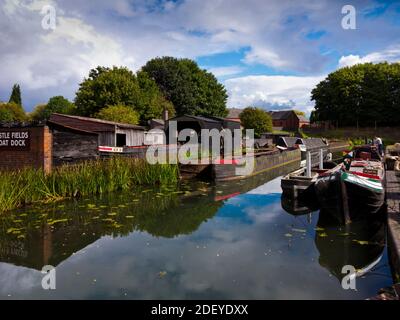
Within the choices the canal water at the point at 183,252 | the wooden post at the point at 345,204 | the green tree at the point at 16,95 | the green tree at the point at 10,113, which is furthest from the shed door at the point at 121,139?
the green tree at the point at 16,95

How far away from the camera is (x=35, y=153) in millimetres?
13008

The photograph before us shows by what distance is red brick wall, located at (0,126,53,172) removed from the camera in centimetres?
1293

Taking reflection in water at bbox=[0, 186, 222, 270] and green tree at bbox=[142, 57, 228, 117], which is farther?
green tree at bbox=[142, 57, 228, 117]

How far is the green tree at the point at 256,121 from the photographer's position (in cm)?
4931

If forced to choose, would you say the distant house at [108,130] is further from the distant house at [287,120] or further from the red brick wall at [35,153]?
the distant house at [287,120]

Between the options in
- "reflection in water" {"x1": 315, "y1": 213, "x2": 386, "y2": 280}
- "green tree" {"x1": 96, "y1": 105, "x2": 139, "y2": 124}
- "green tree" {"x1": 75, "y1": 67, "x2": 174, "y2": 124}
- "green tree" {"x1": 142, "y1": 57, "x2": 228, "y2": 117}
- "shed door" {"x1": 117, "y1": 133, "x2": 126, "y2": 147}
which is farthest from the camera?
"green tree" {"x1": 142, "y1": 57, "x2": 228, "y2": 117}

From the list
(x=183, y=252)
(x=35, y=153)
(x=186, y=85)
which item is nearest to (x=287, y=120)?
(x=186, y=85)

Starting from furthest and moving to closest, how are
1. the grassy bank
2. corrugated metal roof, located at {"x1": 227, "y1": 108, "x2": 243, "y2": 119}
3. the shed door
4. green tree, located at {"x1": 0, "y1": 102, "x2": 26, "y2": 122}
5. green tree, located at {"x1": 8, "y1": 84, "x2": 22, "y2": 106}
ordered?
corrugated metal roof, located at {"x1": 227, "y1": 108, "x2": 243, "y2": 119} → green tree, located at {"x1": 8, "y1": 84, "x2": 22, "y2": 106} → green tree, located at {"x1": 0, "y1": 102, "x2": 26, "y2": 122} → the shed door → the grassy bank

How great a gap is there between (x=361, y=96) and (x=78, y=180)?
192ft

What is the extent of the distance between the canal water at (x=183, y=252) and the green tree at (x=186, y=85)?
117 ft

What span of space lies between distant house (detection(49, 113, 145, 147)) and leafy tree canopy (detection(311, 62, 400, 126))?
151 feet

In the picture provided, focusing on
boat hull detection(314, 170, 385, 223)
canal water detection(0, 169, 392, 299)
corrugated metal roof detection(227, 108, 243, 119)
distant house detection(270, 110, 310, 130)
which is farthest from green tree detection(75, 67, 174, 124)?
distant house detection(270, 110, 310, 130)

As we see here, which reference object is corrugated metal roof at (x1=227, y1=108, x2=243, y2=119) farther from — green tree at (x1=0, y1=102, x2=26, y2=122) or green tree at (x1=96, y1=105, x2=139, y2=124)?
green tree at (x1=96, y1=105, x2=139, y2=124)

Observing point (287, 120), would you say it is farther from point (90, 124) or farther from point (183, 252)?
point (183, 252)
